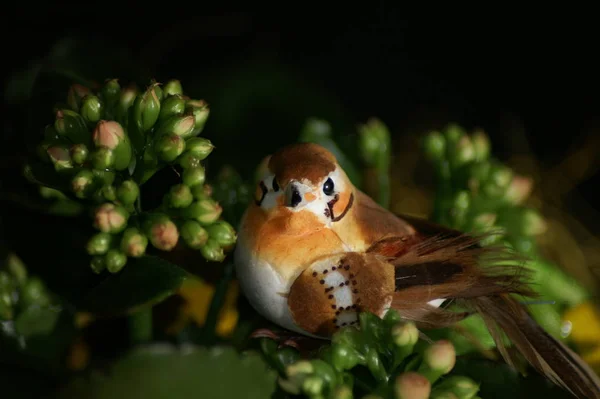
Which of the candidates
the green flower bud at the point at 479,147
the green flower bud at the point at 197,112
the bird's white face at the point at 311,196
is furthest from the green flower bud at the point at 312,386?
the green flower bud at the point at 479,147

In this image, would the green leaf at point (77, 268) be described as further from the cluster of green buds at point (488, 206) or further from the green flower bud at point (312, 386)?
the cluster of green buds at point (488, 206)

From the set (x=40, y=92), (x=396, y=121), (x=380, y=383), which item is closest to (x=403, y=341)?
(x=380, y=383)

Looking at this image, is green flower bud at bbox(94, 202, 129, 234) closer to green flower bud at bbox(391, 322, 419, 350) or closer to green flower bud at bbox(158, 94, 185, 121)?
green flower bud at bbox(158, 94, 185, 121)

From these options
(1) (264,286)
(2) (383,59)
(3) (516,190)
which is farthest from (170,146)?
(2) (383,59)

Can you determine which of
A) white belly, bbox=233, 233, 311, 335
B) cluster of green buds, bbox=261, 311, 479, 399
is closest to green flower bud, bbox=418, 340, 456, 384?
cluster of green buds, bbox=261, 311, 479, 399

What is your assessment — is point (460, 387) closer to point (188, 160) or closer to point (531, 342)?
point (531, 342)
